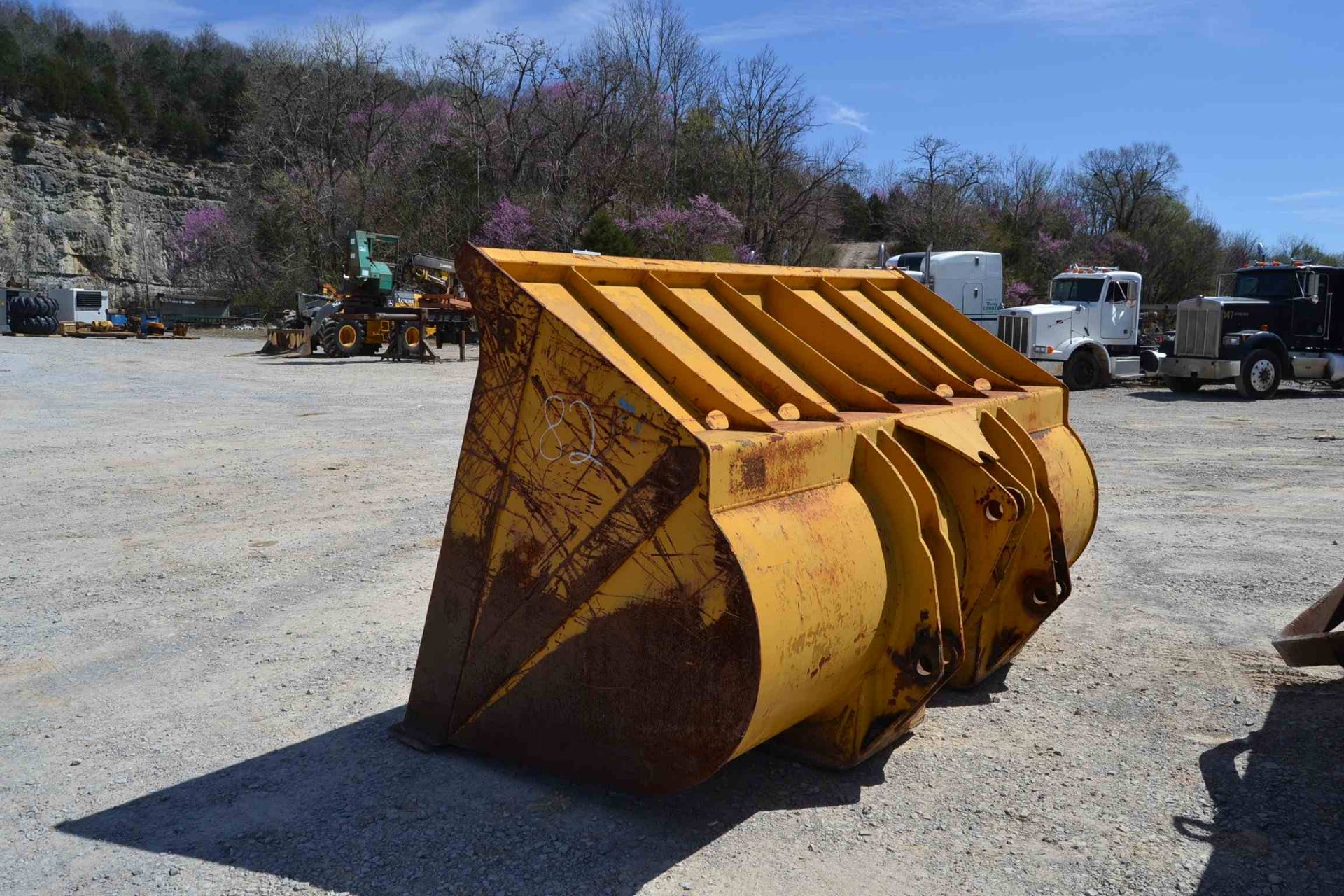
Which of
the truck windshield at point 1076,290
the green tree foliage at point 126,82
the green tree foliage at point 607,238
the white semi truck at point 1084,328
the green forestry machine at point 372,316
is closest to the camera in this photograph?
the white semi truck at point 1084,328

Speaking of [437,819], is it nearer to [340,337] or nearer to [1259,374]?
[1259,374]

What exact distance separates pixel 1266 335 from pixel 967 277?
783 cm

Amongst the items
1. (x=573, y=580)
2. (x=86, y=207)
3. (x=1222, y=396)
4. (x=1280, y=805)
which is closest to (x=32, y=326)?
(x=86, y=207)

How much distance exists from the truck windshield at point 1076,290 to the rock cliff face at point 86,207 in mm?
41684

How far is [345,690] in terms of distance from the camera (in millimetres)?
4605

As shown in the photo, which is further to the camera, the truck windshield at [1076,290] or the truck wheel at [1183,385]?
the truck windshield at [1076,290]

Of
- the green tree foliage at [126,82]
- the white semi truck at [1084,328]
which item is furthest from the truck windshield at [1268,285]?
the green tree foliage at [126,82]

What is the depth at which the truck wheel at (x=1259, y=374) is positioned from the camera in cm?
2027

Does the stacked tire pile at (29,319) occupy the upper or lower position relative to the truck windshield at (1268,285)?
lower

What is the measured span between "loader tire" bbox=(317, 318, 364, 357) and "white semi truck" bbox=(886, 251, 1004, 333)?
14.0m

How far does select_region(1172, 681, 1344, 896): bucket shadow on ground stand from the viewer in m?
3.18

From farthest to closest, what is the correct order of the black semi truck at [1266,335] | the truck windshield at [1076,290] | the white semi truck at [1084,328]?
1. the truck windshield at [1076,290]
2. the white semi truck at [1084,328]
3. the black semi truck at [1266,335]

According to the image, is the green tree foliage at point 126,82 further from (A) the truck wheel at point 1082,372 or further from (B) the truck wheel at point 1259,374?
(B) the truck wheel at point 1259,374

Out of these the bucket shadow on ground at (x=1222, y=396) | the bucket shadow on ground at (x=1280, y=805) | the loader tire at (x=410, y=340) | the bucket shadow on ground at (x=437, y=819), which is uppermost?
the loader tire at (x=410, y=340)
